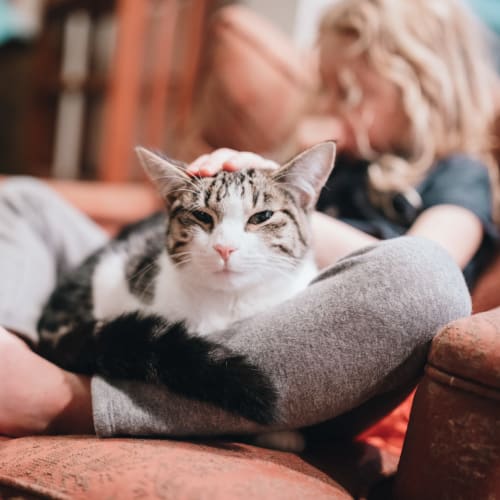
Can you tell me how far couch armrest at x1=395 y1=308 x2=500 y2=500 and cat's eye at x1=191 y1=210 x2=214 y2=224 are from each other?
37cm

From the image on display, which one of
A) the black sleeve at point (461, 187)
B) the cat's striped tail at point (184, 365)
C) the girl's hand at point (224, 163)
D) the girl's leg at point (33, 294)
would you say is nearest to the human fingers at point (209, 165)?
the girl's hand at point (224, 163)

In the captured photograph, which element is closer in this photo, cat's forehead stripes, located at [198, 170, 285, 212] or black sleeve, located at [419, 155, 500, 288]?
cat's forehead stripes, located at [198, 170, 285, 212]

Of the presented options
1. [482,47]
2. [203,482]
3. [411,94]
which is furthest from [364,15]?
[203,482]

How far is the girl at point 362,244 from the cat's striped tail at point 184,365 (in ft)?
0.07

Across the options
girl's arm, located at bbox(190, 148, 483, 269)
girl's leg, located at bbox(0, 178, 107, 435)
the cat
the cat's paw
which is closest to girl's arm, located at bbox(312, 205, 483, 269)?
girl's arm, located at bbox(190, 148, 483, 269)

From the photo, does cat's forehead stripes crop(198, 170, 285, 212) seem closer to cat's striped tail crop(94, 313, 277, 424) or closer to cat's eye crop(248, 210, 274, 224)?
cat's eye crop(248, 210, 274, 224)

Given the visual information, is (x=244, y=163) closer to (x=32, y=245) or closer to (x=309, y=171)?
(x=309, y=171)

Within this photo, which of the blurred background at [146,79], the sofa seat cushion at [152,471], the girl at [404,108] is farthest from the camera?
the blurred background at [146,79]

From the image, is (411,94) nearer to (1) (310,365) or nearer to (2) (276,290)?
(2) (276,290)

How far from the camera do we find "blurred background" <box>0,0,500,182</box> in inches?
63.6

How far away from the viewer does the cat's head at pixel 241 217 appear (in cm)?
82

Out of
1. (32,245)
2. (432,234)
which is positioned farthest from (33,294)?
(432,234)

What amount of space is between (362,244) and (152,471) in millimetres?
623

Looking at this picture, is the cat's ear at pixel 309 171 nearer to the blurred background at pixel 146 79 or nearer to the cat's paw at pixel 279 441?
the cat's paw at pixel 279 441
